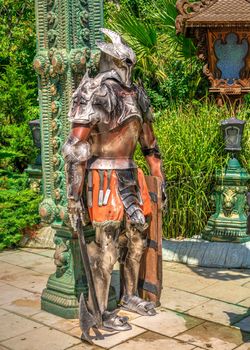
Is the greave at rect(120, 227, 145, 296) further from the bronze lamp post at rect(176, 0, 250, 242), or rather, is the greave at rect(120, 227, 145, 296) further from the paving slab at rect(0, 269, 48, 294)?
the bronze lamp post at rect(176, 0, 250, 242)

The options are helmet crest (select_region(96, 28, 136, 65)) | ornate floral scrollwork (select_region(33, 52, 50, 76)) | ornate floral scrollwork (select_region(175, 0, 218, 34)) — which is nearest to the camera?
helmet crest (select_region(96, 28, 136, 65))

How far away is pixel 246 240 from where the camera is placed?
19.9ft

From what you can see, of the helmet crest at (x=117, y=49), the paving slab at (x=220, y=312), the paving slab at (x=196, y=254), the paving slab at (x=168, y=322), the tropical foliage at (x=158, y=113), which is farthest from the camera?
the tropical foliage at (x=158, y=113)

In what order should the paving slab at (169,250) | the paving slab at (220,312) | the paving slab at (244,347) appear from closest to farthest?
the paving slab at (244,347), the paving slab at (220,312), the paving slab at (169,250)

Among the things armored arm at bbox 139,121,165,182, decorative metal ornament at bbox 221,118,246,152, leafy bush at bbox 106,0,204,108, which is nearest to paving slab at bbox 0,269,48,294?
armored arm at bbox 139,121,165,182

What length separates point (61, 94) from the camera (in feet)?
13.7

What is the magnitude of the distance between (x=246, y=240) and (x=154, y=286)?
206 cm

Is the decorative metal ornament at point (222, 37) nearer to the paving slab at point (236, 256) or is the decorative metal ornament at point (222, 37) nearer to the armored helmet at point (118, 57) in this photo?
the paving slab at point (236, 256)

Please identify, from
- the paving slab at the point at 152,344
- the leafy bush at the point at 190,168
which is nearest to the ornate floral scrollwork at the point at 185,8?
the leafy bush at the point at 190,168

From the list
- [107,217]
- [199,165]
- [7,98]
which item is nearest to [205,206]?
[199,165]

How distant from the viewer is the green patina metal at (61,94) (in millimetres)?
4062

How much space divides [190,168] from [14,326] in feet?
10.1

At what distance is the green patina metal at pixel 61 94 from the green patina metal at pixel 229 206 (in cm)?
221

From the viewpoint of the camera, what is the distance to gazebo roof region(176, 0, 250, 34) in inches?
347
